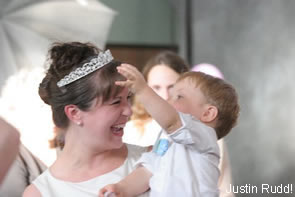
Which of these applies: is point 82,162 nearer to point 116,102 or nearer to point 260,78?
point 116,102

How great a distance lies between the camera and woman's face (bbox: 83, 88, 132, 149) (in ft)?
5.25

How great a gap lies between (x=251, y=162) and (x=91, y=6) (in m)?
1.76

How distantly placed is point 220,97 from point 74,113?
0.47 meters

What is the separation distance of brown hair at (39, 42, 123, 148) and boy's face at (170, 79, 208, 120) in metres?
0.24

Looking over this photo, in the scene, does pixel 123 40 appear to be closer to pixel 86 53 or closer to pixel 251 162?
pixel 251 162

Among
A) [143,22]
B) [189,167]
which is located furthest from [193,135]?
[143,22]

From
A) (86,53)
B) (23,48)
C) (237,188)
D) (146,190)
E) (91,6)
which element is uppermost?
(91,6)

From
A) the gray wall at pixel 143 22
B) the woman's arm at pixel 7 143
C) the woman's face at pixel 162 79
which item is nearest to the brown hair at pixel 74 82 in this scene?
the woman's arm at pixel 7 143

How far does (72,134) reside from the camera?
1704 millimetres

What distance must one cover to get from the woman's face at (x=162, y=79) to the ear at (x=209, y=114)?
1.06 metres

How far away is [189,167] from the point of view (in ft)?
5.17

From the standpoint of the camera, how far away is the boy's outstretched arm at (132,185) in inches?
61.1

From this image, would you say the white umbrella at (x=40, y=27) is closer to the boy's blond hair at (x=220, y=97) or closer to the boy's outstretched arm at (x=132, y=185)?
the boy's blond hair at (x=220, y=97)

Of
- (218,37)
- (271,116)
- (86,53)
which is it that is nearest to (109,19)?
(218,37)
